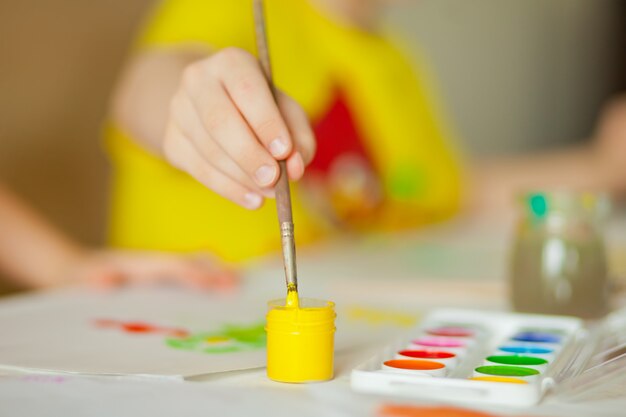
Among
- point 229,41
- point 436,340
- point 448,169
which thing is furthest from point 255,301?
point 448,169

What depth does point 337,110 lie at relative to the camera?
4.50 feet

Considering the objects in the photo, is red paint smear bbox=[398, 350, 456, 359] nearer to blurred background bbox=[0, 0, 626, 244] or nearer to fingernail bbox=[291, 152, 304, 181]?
fingernail bbox=[291, 152, 304, 181]

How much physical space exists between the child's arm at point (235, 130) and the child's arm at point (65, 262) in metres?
0.27

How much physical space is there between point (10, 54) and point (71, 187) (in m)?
0.25

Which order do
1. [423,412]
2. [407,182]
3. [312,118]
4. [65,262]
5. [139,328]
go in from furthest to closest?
[407,182] → [312,118] → [65,262] → [139,328] → [423,412]

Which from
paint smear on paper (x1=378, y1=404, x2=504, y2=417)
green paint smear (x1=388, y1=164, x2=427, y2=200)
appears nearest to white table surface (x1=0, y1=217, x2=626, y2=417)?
paint smear on paper (x1=378, y1=404, x2=504, y2=417)

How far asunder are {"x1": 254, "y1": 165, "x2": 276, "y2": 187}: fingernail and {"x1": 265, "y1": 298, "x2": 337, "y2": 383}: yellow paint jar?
73mm

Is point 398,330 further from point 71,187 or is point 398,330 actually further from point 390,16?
point 390,16

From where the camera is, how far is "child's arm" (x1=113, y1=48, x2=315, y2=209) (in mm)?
486

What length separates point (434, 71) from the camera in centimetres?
246

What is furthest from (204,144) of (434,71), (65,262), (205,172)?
(434,71)

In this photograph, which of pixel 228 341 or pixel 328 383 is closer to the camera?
pixel 328 383

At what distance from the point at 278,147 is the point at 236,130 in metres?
0.03

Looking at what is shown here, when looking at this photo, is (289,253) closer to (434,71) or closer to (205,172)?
(205,172)
